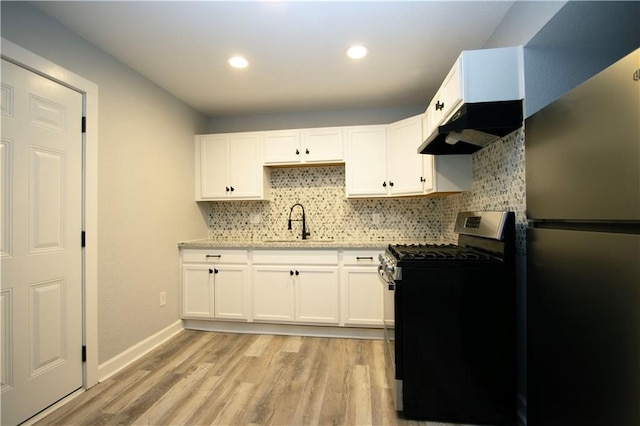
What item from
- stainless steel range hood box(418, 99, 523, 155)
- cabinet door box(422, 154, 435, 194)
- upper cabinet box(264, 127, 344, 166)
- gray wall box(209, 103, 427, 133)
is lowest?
cabinet door box(422, 154, 435, 194)

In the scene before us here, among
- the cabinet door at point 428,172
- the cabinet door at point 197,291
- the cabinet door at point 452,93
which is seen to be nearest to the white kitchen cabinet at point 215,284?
the cabinet door at point 197,291

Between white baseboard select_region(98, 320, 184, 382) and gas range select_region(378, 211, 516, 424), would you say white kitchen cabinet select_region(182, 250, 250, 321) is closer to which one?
white baseboard select_region(98, 320, 184, 382)

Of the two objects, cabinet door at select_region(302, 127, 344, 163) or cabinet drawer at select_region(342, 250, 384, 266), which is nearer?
cabinet drawer at select_region(342, 250, 384, 266)

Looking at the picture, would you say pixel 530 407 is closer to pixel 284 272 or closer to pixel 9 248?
pixel 284 272

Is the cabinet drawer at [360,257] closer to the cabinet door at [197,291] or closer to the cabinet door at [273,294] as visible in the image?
the cabinet door at [273,294]

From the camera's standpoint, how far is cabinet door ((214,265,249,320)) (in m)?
2.90

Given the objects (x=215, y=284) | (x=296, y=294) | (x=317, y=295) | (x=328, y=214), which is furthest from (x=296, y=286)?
(x=328, y=214)

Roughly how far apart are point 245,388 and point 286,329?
96 cm

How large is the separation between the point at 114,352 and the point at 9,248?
1.06m

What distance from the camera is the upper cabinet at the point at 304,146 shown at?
3.10 meters

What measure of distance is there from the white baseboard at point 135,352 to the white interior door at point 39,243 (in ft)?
0.56

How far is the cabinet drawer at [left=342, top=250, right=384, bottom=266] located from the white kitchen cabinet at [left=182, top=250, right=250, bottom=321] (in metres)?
1.00

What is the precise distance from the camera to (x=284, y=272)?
2.86 metres

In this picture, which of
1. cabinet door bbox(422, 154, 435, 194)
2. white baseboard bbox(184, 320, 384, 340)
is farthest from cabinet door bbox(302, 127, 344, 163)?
white baseboard bbox(184, 320, 384, 340)
